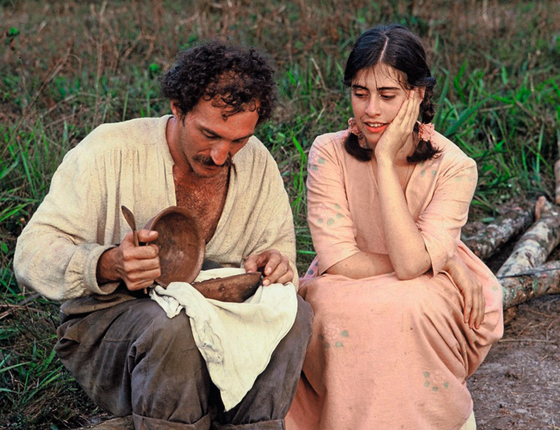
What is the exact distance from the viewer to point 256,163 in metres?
3.10

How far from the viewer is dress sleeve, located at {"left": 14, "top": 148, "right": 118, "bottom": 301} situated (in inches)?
99.9

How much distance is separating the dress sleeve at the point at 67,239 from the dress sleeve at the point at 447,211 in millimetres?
1282

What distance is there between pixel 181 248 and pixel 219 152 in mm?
383

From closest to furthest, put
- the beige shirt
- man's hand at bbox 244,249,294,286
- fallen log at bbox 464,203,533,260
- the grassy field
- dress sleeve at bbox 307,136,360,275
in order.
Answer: the beige shirt, man's hand at bbox 244,249,294,286, dress sleeve at bbox 307,136,360,275, the grassy field, fallen log at bbox 464,203,533,260

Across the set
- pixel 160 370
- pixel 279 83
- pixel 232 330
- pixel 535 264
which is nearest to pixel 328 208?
pixel 232 330

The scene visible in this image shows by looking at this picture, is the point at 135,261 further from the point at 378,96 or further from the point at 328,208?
the point at 378,96

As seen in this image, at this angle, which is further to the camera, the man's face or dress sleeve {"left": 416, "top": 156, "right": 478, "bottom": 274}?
dress sleeve {"left": 416, "top": 156, "right": 478, "bottom": 274}

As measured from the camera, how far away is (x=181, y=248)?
279 cm

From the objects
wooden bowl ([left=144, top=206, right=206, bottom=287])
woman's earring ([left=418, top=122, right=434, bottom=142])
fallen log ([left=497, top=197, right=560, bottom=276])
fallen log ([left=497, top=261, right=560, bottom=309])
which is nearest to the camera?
wooden bowl ([left=144, top=206, right=206, bottom=287])

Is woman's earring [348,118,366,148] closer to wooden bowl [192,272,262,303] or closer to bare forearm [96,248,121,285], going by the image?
wooden bowl [192,272,262,303]

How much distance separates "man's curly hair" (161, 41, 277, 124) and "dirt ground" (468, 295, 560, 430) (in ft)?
5.97

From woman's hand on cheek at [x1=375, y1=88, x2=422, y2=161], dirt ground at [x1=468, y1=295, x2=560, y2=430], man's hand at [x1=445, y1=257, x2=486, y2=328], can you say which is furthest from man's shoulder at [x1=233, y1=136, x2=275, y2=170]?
dirt ground at [x1=468, y1=295, x2=560, y2=430]

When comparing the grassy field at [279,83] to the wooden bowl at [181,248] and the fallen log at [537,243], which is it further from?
the wooden bowl at [181,248]

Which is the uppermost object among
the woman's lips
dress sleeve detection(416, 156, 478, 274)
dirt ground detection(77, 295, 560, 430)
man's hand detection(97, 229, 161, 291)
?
the woman's lips
